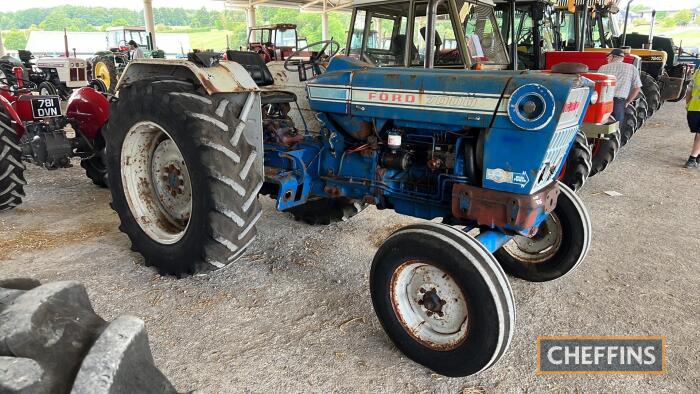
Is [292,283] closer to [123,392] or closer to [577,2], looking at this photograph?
[123,392]

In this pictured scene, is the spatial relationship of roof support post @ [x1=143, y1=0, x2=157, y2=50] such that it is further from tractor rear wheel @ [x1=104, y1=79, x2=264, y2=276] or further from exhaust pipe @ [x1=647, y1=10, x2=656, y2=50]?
tractor rear wheel @ [x1=104, y1=79, x2=264, y2=276]

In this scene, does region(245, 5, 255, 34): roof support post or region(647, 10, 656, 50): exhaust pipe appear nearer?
region(647, 10, 656, 50): exhaust pipe

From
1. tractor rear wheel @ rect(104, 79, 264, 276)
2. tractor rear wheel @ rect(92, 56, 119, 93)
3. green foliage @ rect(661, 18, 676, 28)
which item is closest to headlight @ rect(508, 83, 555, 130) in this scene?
tractor rear wheel @ rect(104, 79, 264, 276)

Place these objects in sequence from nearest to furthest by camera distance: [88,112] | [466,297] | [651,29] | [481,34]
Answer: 1. [466,297]
2. [481,34]
3. [88,112]
4. [651,29]

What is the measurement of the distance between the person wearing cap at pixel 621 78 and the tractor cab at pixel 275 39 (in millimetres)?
11440

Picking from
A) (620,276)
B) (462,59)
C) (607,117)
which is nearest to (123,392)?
(462,59)

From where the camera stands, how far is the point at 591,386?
7.84ft

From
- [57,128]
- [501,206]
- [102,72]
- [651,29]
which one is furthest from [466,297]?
[102,72]

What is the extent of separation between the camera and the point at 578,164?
484 centimetres

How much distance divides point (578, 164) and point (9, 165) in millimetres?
5347

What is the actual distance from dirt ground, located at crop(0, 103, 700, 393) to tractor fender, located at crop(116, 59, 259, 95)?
1297mm

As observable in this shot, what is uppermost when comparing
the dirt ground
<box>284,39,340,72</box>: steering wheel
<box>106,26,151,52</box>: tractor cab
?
<box>106,26,151,52</box>: tractor cab

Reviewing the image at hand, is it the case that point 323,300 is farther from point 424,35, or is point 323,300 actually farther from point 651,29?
point 651,29

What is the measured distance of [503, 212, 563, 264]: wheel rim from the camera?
327 cm
